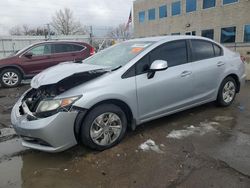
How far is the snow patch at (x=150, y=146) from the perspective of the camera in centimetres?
376

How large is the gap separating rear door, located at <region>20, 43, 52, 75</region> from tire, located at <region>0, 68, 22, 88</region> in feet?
1.16

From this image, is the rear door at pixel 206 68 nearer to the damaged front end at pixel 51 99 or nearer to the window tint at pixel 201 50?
the window tint at pixel 201 50

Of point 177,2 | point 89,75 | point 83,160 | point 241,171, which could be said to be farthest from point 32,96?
point 177,2

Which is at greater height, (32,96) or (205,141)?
(32,96)

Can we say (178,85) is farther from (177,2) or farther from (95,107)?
(177,2)

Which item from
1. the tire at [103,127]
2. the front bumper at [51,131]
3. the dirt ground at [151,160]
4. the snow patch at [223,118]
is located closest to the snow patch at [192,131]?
the dirt ground at [151,160]

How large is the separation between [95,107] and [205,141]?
5.78 feet

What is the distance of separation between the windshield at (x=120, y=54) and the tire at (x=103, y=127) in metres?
0.79

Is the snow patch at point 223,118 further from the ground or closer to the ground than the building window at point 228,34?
closer to the ground

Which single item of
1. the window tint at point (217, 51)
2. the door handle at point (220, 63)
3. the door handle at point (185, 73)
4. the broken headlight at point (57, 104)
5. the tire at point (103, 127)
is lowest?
the tire at point (103, 127)

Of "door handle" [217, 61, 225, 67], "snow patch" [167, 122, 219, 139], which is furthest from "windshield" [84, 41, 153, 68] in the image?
"door handle" [217, 61, 225, 67]

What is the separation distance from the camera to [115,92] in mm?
3686

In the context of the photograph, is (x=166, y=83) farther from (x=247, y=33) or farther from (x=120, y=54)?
(x=247, y=33)

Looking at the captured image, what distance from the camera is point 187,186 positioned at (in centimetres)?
286
